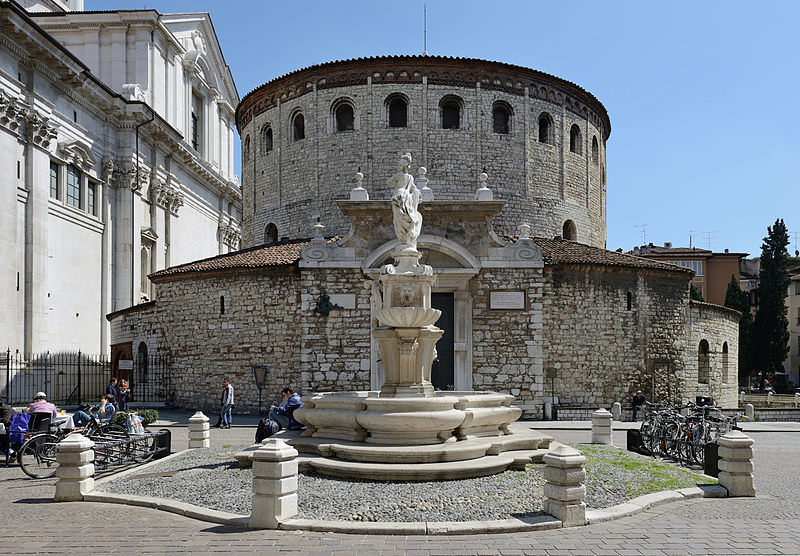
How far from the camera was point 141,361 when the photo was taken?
27.4 meters

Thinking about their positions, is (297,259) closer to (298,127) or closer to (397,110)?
(397,110)

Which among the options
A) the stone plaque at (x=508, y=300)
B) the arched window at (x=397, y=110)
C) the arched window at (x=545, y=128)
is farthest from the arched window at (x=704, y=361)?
the arched window at (x=397, y=110)

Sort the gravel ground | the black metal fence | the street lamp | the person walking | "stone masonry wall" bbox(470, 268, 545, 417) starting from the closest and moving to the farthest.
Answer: the gravel ground
the person walking
the street lamp
"stone masonry wall" bbox(470, 268, 545, 417)
the black metal fence

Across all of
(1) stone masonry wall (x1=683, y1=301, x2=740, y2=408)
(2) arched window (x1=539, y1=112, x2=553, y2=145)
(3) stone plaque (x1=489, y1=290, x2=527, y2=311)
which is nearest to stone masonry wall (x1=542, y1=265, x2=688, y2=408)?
(3) stone plaque (x1=489, y1=290, x2=527, y2=311)

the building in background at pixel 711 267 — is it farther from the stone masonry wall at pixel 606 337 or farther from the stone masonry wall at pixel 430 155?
the stone masonry wall at pixel 606 337

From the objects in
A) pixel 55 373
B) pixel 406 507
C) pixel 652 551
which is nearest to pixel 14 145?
pixel 55 373

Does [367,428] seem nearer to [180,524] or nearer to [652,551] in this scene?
[180,524]

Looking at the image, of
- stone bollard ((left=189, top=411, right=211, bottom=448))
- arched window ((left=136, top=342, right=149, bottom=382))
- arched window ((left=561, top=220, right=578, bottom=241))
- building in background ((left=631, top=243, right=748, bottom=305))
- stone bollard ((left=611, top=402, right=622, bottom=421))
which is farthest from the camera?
building in background ((left=631, top=243, right=748, bottom=305))

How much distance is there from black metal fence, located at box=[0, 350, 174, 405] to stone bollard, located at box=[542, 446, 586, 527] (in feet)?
63.4

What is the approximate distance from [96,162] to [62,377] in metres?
10.1

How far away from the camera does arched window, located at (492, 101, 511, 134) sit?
1111 inches

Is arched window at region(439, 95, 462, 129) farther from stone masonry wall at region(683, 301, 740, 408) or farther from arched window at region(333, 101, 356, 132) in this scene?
stone masonry wall at region(683, 301, 740, 408)

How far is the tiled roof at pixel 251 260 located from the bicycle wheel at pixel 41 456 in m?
11.2

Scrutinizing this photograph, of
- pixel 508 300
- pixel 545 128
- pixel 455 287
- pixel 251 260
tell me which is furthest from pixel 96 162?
pixel 508 300
